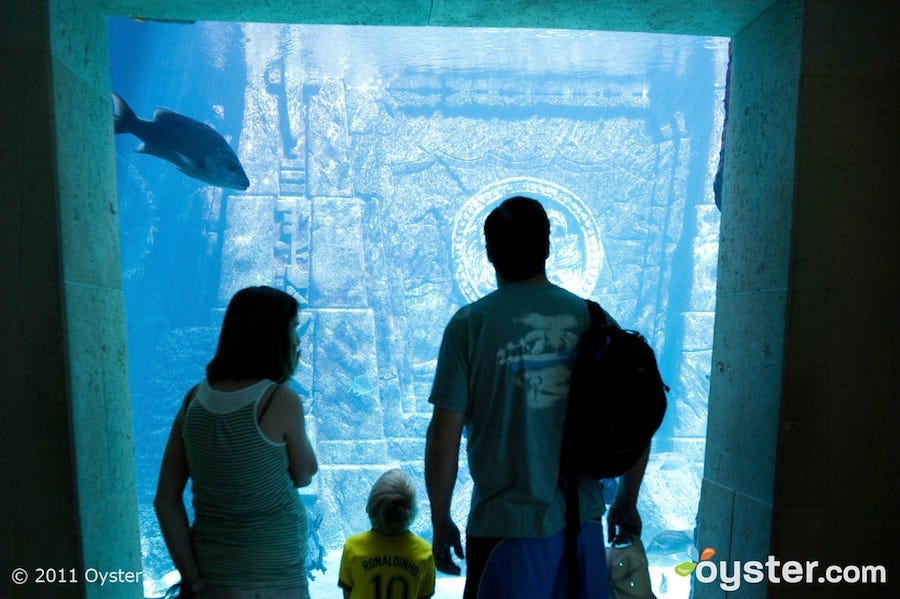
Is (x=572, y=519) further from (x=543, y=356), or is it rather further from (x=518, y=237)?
(x=518, y=237)

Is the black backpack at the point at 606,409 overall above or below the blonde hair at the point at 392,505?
above

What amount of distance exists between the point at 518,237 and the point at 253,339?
829 mm

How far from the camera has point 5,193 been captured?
2.16 metres

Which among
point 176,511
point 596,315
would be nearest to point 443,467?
point 596,315

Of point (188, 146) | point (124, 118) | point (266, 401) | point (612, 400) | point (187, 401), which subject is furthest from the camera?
point (124, 118)

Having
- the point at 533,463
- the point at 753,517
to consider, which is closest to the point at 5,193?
the point at 533,463

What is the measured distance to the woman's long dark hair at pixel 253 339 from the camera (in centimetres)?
192

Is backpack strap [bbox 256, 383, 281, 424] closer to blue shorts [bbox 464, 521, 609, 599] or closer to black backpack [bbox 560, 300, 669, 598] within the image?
blue shorts [bbox 464, 521, 609, 599]

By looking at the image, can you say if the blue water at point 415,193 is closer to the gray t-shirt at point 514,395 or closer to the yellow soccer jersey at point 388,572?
the yellow soccer jersey at point 388,572

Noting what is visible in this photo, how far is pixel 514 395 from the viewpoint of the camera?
6.03 ft

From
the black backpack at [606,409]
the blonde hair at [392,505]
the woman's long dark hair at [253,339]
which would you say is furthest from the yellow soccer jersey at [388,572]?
the woman's long dark hair at [253,339]

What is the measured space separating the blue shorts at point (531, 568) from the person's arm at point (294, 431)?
532mm

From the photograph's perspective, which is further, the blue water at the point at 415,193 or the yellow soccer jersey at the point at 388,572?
the blue water at the point at 415,193

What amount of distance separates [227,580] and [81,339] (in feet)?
3.24
